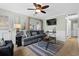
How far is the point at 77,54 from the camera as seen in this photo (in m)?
1.99

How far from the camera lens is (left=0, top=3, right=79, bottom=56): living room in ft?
6.34

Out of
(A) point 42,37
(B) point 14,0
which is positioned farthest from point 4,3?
(A) point 42,37

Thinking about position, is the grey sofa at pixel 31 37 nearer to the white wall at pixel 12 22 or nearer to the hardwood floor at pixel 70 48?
the white wall at pixel 12 22

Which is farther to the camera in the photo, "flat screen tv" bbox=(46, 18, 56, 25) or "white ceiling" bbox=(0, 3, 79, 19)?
"flat screen tv" bbox=(46, 18, 56, 25)

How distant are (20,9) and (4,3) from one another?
31 cm

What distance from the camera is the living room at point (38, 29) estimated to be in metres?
1.93

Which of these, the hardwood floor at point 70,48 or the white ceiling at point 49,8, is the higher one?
the white ceiling at point 49,8

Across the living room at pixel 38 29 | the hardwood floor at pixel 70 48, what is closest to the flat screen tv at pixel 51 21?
the living room at pixel 38 29

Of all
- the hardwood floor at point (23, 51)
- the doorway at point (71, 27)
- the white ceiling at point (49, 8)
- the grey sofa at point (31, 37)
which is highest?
the white ceiling at point (49, 8)

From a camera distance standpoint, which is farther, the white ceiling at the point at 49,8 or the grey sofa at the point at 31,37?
the grey sofa at the point at 31,37

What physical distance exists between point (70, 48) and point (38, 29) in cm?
70

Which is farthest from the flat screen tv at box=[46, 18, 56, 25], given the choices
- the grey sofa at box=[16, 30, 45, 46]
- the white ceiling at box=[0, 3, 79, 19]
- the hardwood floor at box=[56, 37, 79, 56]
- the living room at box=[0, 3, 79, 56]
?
the hardwood floor at box=[56, 37, 79, 56]

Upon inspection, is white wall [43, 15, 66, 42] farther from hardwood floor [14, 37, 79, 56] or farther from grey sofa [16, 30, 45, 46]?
grey sofa [16, 30, 45, 46]

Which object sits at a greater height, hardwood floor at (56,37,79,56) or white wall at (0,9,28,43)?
white wall at (0,9,28,43)
